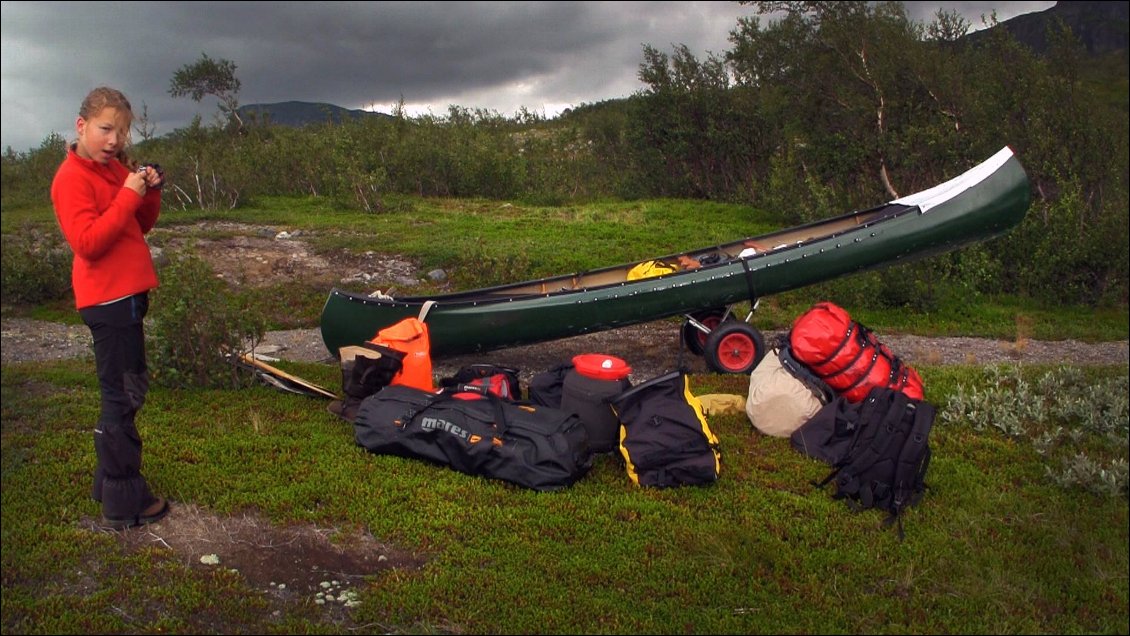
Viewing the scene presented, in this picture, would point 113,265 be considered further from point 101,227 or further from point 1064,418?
point 1064,418

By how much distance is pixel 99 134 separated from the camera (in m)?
4.02

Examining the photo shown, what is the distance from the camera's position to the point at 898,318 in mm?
10867

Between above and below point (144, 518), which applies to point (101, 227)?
above

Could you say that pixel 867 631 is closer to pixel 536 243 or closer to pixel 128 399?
pixel 128 399

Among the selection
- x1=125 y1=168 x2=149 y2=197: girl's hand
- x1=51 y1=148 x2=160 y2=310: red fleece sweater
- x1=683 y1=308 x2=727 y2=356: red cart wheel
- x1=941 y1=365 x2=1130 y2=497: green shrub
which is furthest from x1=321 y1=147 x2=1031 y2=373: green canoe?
x1=125 y1=168 x2=149 y2=197: girl's hand

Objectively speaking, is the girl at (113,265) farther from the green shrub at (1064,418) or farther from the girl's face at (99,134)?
the green shrub at (1064,418)

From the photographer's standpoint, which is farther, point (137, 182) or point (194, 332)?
point (194, 332)

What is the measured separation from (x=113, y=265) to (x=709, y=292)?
5272 millimetres

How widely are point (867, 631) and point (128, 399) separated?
3.77 meters

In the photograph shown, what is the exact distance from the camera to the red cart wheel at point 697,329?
8688 millimetres

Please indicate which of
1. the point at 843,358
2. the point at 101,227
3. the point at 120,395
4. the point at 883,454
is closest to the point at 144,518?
the point at 120,395

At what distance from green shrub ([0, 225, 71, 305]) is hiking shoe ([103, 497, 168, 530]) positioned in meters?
8.00

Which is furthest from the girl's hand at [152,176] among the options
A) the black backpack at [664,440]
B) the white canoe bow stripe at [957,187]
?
the white canoe bow stripe at [957,187]

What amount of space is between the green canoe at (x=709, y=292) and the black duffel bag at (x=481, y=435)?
7.03 feet
